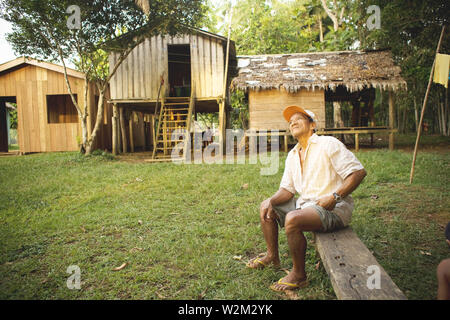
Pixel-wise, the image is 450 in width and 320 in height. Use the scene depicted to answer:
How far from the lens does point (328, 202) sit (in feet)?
8.77

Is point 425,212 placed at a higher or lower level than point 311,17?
lower

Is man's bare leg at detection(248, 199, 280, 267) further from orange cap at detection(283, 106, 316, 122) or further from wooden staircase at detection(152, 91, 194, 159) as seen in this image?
wooden staircase at detection(152, 91, 194, 159)

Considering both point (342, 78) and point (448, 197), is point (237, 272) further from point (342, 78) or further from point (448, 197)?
point (342, 78)

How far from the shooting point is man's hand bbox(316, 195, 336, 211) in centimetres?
267

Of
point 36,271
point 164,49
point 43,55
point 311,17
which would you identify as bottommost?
point 36,271

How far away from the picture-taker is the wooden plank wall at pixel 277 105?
39.3ft

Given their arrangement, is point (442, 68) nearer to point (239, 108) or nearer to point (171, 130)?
point (171, 130)

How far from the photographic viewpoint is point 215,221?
187 inches

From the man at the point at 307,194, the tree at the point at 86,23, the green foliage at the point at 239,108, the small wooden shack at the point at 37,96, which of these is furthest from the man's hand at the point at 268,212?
the green foliage at the point at 239,108

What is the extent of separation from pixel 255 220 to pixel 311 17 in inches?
909

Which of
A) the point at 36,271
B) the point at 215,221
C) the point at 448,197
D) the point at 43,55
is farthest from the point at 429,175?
the point at 43,55

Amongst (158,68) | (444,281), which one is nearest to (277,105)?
(158,68)

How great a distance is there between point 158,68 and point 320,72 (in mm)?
7091

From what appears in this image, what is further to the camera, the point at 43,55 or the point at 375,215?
the point at 43,55
